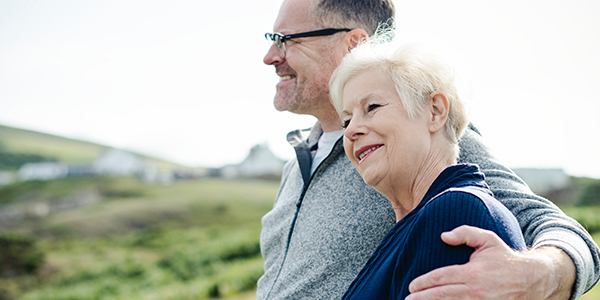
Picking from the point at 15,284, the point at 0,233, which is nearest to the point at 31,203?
the point at 0,233

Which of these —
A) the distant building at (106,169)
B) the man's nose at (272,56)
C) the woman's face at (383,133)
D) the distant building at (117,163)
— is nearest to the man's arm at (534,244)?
the woman's face at (383,133)

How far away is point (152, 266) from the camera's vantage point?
1573cm

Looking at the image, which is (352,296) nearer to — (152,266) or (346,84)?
(346,84)

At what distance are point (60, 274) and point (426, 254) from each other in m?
17.4

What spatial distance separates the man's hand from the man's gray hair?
170 cm

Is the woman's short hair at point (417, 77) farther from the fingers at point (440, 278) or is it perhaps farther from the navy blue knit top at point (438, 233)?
the fingers at point (440, 278)

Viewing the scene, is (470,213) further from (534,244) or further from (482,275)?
(534,244)

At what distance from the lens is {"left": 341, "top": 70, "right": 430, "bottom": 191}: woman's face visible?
1.45 metres

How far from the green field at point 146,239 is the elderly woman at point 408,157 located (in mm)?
7889

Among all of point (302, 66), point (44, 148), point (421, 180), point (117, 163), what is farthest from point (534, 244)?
point (44, 148)

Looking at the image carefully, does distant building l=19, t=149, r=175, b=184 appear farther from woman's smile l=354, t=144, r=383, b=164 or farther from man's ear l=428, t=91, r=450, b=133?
man's ear l=428, t=91, r=450, b=133

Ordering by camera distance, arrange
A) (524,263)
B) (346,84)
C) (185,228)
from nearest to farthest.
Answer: (524,263)
(346,84)
(185,228)

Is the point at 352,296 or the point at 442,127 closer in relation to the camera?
the point at 352,296

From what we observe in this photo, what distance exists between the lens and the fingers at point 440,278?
3.29 feet
